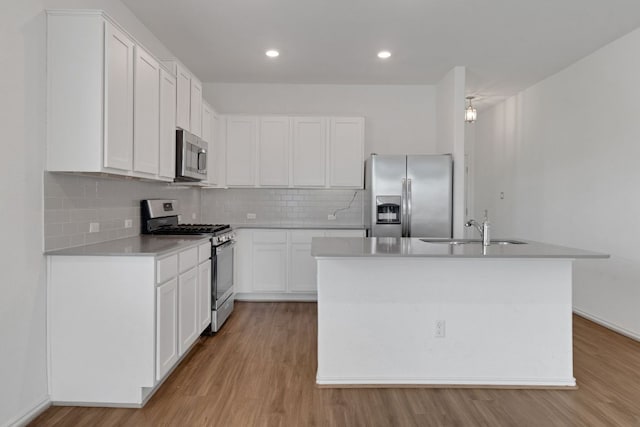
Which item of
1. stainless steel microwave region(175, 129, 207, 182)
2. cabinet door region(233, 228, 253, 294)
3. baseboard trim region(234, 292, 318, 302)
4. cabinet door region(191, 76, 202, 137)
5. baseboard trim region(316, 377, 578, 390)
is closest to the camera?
baseboard trim region(316, 377, 578, 390)

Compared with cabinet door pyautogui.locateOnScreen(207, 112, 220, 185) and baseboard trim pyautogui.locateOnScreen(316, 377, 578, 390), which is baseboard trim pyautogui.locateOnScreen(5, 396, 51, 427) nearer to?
baseboard trim pyautogui.locateOnScreen(316, 377, 578, 390)

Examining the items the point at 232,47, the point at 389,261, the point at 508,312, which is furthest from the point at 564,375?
the point at 232,47

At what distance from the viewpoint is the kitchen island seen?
278cm

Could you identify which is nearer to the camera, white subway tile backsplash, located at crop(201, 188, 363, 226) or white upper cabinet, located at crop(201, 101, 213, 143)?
white upper cabinet, located at crop(201, 101, 213, 143)

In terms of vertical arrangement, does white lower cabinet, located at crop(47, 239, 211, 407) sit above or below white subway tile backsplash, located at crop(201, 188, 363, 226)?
below

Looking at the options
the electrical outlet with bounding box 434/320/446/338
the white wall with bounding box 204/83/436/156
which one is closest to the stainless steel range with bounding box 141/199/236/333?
the white wall with bounding box 204/83/436/156

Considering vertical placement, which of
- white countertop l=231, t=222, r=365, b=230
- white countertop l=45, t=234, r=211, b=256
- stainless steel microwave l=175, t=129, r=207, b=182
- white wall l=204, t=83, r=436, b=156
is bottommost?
white countertop l=45, t=234, r=211, b=256

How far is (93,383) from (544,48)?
4.85m

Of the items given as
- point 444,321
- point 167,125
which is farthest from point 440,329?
point 167,125

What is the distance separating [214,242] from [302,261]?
4.89ft

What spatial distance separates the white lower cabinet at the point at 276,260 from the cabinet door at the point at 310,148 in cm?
74

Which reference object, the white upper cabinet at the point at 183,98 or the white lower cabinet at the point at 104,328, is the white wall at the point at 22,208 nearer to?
the white lower cabinet at the point at 104,328

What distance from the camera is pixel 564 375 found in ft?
9.08

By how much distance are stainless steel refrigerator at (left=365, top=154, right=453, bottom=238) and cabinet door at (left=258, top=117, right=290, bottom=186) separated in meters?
1.17
